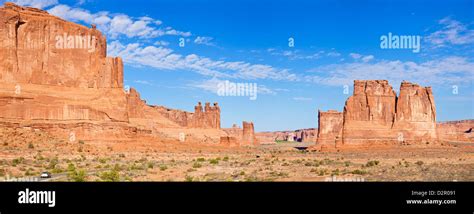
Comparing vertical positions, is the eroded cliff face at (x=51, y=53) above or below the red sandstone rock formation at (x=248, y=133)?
above

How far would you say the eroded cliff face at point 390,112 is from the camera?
84500 mm

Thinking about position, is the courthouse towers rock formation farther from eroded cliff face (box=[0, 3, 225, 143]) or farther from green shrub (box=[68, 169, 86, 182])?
green shrub (box=[68, 169, 86, 182])

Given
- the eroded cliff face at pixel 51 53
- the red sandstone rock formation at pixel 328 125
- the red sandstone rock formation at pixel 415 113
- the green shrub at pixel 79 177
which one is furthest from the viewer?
the red sandstone rock formation at pixel 328 125

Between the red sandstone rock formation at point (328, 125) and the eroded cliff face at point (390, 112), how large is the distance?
21.7 meters

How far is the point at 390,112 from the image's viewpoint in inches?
3479

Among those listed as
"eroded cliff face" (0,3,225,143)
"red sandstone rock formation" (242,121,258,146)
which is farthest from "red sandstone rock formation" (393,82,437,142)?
"red sandstone rock formation" (242,121,258,146)

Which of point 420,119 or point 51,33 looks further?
point 420,119

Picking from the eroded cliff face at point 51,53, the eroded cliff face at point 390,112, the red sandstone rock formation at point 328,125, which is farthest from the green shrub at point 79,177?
the red sandstone rock formation at point 328,125

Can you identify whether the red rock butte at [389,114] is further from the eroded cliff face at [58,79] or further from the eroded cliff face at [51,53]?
the eroded cliff face at [51,53]

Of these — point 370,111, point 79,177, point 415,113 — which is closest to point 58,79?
point 79,177
